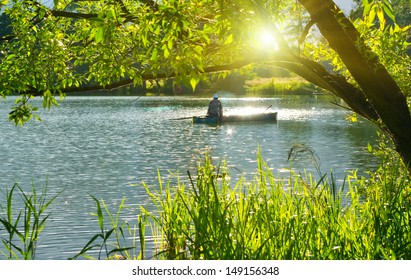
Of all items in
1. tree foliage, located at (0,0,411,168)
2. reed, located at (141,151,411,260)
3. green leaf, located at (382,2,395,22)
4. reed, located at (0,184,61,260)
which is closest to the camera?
green leaf, located at (382,2,395,22)

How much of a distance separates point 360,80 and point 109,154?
1048 inches

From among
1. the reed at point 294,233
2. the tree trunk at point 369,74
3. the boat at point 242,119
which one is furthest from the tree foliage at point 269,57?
the boat at point 242,119

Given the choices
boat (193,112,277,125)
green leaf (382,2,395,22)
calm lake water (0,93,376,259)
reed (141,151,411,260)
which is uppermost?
green leaf (382,2,395,22)

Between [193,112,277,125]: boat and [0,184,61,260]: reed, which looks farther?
[193,112,277,125]: boat

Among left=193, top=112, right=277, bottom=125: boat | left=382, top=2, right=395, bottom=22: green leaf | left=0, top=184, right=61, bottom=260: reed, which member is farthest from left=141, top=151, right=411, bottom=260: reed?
left=193, top=112, right=277, bottom=125: boat

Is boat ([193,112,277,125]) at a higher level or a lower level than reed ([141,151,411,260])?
lower

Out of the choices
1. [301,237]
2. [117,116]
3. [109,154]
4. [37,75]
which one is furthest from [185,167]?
[117,116]

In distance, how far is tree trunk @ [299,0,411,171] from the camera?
8.85m

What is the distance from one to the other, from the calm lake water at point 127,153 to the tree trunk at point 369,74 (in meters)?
2.01

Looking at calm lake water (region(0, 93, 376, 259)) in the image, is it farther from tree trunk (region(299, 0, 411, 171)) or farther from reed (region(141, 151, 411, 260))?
reed (region(141, 151, 411, 260))

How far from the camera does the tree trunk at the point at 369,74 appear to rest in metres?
8.85

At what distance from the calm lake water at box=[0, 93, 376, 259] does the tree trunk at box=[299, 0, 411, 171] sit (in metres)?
2.01

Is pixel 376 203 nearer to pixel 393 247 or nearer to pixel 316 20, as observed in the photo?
pixel 393 247

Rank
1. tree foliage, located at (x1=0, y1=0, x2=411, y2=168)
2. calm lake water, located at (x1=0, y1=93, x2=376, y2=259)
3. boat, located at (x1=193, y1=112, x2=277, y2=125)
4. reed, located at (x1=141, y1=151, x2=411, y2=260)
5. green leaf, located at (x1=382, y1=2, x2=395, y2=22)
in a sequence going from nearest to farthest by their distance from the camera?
1. green leaf, located at (x1=382, y1=2, x2=395, y2=22)
2. reed, located at (x1=141, y1=151, x2=411, y2=260)
3. tree foliage, located at (x1=0, y1=0, x2=411, y2=168)
4. calm lake water, located at (x1=0, y1=93, x2=376, y2=259)
5. boat, located at (x1=193, y1=112, x2=277, y2=125)
